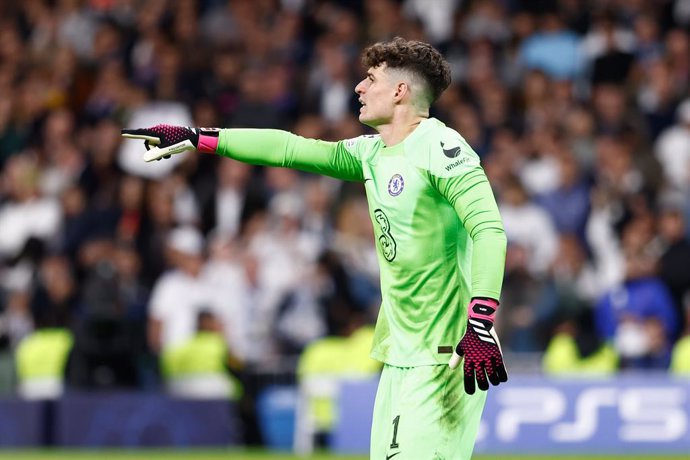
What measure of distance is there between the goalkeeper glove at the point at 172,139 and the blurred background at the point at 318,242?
9.00 metres

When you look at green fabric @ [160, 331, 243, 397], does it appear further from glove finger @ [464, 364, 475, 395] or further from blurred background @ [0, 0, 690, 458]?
glove finger @ [464, 364, 475, 395]

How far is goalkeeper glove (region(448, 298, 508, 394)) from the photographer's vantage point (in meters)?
6.18

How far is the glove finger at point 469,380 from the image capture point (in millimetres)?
6215

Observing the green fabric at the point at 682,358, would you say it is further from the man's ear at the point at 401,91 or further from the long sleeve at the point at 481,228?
the long sleeve at the point at 481,228

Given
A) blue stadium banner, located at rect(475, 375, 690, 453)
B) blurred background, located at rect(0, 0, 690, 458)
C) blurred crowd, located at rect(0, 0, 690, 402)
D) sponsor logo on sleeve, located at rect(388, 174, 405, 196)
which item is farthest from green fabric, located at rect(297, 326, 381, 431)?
sponsor logo on sleeve, located at rect(388, 174, 405, 196)

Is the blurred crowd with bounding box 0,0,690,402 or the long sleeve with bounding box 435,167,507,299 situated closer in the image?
the long sleeve with bounding box 435,167,507,299

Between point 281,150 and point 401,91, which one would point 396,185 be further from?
point 281,150

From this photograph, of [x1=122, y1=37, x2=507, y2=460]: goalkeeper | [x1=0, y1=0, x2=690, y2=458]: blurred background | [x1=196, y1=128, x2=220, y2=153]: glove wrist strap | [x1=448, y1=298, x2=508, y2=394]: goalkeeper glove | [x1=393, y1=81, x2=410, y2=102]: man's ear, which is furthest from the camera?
[x1=0, y1=0, x2=690, y2=458]: blurred background

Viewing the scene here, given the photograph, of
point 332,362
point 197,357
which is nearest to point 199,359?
point 197,357

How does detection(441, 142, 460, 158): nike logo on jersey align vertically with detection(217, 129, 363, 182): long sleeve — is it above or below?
below

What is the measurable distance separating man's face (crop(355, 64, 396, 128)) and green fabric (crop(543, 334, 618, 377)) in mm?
9859

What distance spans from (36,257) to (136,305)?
79.4 inches

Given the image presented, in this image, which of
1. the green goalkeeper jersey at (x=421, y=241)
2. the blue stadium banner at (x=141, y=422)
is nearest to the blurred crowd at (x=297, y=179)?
the blue stadium banner at (x=141, y=422)

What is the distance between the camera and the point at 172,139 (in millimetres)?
6941
